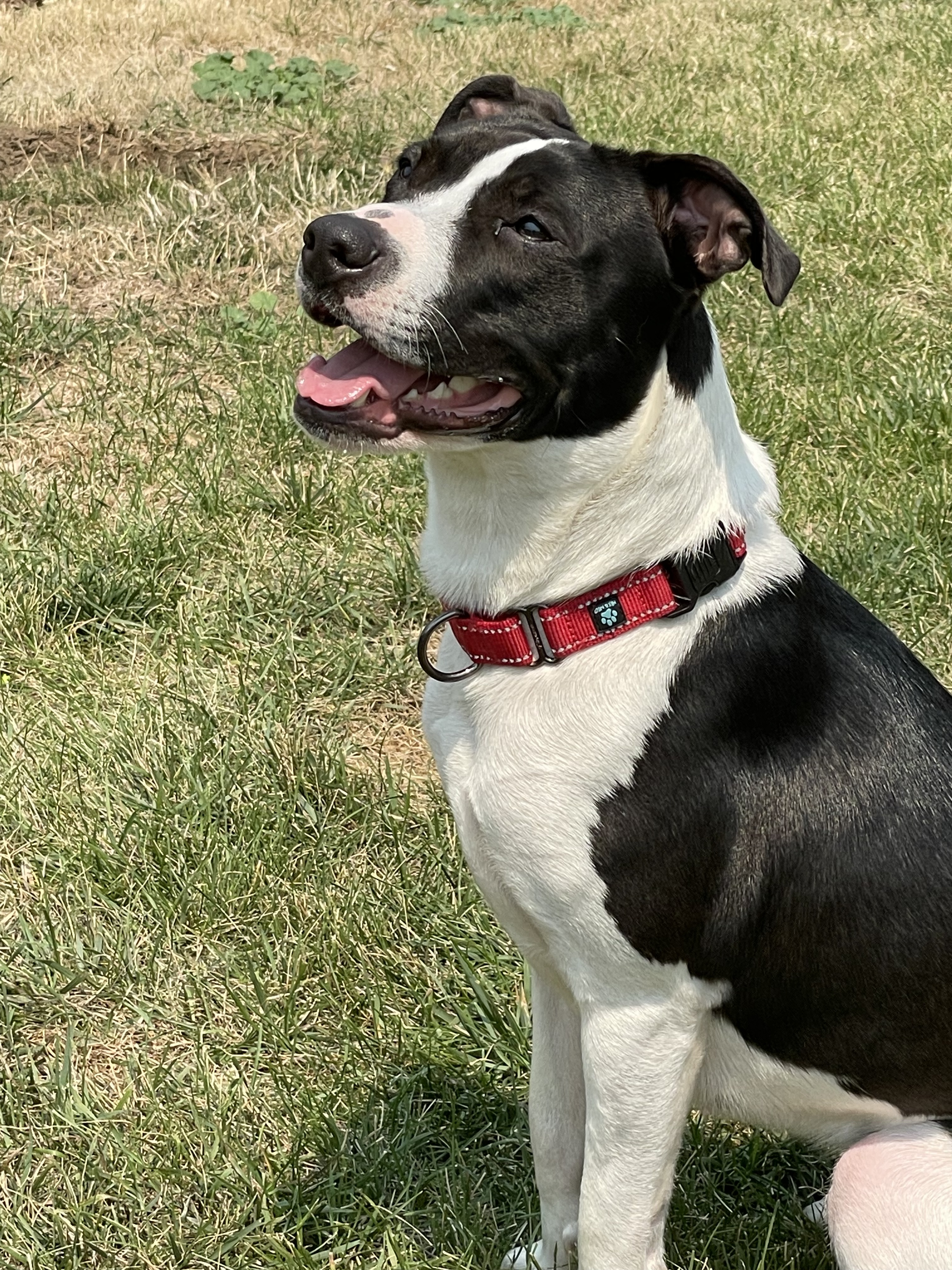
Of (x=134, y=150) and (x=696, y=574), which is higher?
(x=696, y=574)

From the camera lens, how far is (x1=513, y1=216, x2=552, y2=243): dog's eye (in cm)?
230

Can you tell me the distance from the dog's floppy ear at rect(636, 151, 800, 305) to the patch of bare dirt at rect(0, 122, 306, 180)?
509 cm

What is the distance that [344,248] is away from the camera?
2.22 m

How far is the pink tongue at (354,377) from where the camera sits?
7.75 ft

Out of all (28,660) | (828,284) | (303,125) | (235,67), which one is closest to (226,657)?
(28,660)

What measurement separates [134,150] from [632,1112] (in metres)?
6.06

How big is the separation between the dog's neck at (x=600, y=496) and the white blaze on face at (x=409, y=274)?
0.21m

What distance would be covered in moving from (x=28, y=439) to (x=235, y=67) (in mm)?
4946

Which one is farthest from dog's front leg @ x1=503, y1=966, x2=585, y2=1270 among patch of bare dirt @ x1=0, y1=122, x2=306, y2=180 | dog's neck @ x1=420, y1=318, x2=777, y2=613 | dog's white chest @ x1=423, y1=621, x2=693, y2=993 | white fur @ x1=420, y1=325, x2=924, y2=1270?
patch of bare dirt @ x1=0, y1=122, x2=306, y2=180

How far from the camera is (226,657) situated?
166 inches

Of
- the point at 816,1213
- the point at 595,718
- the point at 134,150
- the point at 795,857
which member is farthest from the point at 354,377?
the point at 134,150

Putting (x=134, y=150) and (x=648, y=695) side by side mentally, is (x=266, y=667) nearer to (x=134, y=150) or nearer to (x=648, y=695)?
(x=648, y=695)

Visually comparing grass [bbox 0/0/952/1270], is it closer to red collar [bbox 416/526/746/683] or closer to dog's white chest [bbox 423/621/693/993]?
dog's white chest [bbox 423/621/693/993]

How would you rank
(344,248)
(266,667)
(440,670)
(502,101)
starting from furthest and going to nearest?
(266,667) → (502,101) → (440,670) → (344,248)
